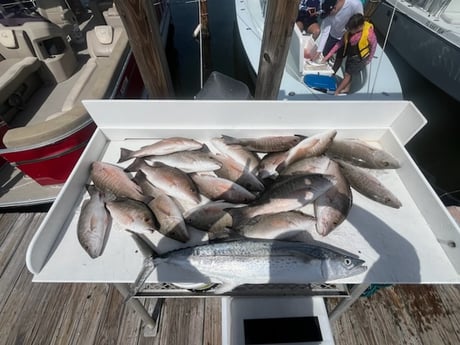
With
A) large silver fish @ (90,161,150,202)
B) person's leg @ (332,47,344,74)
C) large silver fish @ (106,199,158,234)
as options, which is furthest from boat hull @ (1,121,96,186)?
person's leg @ (332,47,344,74)

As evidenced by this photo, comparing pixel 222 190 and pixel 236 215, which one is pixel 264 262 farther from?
pixel 222 190

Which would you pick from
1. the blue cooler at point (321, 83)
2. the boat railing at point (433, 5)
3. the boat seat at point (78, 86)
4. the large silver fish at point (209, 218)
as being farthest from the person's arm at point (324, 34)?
the large silver fish at point (209, 218)

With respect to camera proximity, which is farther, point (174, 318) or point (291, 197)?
point (174, 318)

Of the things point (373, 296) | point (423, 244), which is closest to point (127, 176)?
point (423, 244)

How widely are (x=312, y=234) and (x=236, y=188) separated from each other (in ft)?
1.99

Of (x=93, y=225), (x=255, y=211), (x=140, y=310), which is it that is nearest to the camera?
(x=93, y=225)

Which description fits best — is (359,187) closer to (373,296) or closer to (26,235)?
(373,296)

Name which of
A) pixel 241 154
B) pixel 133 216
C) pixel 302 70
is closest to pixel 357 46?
pixel 302 70

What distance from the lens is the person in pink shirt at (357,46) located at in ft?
12.8

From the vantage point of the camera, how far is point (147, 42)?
212 cm

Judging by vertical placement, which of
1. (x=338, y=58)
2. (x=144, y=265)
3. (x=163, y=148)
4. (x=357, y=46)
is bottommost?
(x=338, y=58)

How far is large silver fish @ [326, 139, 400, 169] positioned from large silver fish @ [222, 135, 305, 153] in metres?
0.30

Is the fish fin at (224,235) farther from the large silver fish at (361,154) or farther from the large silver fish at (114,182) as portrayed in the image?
the large silver fish at (361,154)

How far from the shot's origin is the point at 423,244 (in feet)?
4.98
